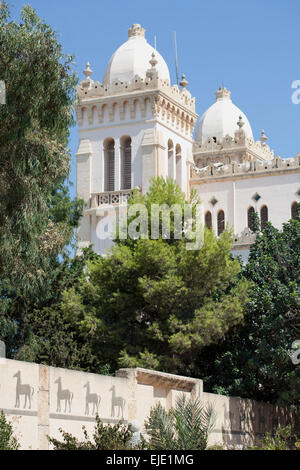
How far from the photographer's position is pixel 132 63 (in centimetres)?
4728

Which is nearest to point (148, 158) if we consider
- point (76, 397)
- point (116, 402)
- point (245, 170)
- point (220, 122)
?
point (245, 170)

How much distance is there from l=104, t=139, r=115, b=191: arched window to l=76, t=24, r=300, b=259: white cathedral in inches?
2.0

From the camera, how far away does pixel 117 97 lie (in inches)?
1810


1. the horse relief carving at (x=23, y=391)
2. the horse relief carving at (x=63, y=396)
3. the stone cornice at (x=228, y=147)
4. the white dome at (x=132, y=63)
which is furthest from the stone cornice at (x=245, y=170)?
the horse relief carving at (x=23, y=391)

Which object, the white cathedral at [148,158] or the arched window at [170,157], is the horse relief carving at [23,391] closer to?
the white cathedral at [148,158]

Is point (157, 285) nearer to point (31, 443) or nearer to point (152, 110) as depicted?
point (31, 443)

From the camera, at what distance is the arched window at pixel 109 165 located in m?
46.5

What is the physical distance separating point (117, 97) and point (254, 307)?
2120cm

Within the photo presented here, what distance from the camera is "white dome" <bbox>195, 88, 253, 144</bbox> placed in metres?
56.8

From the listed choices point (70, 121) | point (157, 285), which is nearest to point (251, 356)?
point (157, 285)

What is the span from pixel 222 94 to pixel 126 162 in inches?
576
